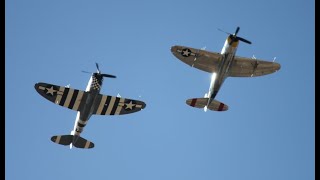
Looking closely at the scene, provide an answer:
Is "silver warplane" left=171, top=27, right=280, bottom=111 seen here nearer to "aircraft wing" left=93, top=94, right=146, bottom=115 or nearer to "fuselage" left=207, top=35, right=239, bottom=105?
"fuselage" left=207, top=35, right=239, bottom=105

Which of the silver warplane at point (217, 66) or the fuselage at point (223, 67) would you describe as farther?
the silver warplane at point (217, 66)

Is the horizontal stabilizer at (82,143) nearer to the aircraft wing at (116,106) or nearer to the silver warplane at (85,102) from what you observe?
the silver warplane at (85,102)

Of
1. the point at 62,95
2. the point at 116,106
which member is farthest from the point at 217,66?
the point at 62,95

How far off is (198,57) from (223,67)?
2.43 metres

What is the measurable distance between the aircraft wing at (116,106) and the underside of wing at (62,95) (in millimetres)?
1541

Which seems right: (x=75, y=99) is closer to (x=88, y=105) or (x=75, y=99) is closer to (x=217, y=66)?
(x=88, y=105)

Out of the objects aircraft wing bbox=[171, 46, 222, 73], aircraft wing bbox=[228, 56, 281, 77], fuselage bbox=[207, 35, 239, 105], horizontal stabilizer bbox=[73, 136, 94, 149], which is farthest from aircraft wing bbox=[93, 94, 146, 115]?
aircraft wing bbox=[228, 56, 281, 77]

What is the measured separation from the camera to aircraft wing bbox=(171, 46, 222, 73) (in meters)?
44.5

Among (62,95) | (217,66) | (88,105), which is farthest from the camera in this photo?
(217,66)

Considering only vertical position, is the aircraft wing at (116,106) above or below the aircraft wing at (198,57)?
below

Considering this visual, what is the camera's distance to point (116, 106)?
1732 inches

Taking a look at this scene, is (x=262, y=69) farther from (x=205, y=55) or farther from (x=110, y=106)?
(x=110, y=106)

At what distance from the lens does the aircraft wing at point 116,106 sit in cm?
4286

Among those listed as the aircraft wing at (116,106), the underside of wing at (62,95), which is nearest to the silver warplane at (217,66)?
the aircraft wing at (116,106)
